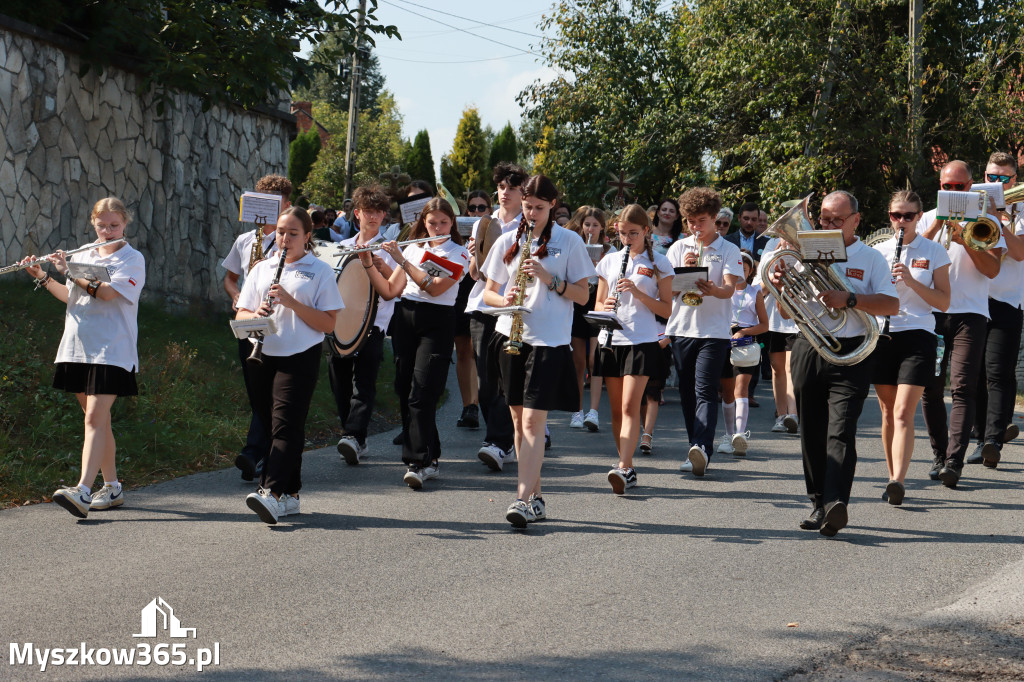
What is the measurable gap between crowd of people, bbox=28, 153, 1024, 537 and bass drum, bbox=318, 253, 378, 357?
0.10 meters

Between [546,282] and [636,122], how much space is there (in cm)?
2624

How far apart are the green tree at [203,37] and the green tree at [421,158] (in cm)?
3987

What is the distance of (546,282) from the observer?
6824 millimetres

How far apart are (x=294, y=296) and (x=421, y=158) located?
47085 mm

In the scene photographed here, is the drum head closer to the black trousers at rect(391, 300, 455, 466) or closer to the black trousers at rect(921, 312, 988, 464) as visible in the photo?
the black trousers at rect(391, 300, 455, 466)

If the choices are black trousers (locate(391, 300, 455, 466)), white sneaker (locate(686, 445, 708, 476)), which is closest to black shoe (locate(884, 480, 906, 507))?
white sneaker (locate(686, 445, 708, 476))

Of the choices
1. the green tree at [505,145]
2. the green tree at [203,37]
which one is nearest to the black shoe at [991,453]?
the green tree at [203,37]

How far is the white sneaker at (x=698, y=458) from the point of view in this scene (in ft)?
28.5

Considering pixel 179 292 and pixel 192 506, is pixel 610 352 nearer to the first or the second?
pixel 192 506

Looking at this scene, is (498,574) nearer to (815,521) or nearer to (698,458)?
(815,521)

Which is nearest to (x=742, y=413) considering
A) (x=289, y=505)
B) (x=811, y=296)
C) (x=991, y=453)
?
(x=991, y=453)

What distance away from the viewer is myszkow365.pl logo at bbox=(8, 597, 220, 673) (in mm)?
4426

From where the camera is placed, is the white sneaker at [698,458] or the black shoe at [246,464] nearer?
the black shoe at [246,464]

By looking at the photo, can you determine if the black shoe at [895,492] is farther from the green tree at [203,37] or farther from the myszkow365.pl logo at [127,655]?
the green tree at [203,37]
